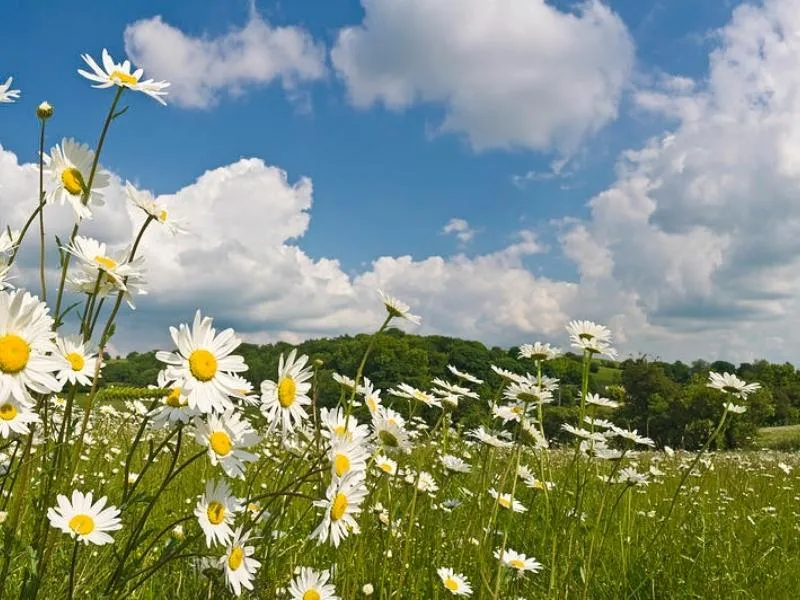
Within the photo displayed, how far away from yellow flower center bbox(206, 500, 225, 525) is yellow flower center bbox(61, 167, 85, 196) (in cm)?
106

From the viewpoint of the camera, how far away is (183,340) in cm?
168

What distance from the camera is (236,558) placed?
6.05 ft

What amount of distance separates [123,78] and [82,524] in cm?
133

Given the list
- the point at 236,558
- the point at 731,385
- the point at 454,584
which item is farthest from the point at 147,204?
the point at 731,385

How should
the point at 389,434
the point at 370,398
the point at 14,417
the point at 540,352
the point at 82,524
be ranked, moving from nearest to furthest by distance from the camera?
the point at 14,417 < the point at 82,524 < the point at 389,434 < the point at 370,398 < the point at 540,352

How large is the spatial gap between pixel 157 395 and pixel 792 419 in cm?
6312

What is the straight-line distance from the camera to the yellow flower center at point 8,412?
5.38 ft

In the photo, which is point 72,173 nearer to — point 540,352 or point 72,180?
point 72,180

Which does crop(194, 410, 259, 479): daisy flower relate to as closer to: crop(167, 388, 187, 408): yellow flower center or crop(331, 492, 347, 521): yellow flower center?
crop(167, 388, 187, 408): yellow flower center

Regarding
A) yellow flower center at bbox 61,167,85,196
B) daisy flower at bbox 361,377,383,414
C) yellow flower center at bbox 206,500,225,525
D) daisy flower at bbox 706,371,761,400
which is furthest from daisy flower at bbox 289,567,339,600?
daisy flower at bbox 706,371,761,400

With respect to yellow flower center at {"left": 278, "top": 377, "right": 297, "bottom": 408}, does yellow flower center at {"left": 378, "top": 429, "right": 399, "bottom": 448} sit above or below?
below

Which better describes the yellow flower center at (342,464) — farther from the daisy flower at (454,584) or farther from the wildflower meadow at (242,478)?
the daisy flower at (454,584)

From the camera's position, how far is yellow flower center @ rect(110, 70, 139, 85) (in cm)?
208

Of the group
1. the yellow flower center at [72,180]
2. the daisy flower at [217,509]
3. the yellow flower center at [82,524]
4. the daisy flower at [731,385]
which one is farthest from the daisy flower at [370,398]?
the daisy flower at [731,385]
